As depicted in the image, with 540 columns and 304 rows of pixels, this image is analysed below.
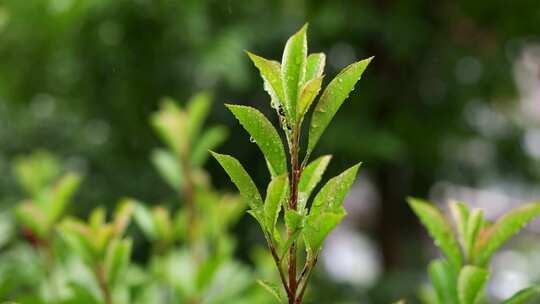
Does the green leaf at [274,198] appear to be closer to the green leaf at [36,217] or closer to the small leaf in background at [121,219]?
the small leaf in background at [121,219]

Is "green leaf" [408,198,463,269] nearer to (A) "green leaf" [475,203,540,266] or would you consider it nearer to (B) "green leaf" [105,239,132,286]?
(A) "green leaf" [475,203,540,266]

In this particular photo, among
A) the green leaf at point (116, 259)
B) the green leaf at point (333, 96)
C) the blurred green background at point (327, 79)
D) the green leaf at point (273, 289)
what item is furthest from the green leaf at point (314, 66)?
the blurred green background at point (327, 79)

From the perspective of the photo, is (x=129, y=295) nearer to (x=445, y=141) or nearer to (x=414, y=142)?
(x=414, y=142)

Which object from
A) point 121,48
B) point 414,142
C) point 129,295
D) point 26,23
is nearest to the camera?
point 129,295

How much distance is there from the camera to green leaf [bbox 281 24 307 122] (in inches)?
13.8

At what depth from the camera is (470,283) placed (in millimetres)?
413

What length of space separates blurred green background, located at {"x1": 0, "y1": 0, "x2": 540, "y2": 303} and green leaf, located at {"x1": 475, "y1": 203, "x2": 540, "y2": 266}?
1.23 m

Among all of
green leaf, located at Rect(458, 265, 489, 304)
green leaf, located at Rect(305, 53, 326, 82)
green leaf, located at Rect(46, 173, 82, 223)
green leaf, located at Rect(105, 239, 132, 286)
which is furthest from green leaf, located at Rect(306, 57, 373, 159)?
green leaf, located at Rect(46, 173, 82, 223)

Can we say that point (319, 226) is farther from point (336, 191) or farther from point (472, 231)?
point (472, 231)

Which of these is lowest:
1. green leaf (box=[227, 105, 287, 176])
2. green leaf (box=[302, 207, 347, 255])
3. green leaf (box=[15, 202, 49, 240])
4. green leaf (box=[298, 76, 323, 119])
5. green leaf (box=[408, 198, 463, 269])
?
green leaf (box=[15, 202, 49, 240])

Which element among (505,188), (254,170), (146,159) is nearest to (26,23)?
(146,159)

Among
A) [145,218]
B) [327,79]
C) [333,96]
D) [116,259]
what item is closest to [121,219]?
[116,259]

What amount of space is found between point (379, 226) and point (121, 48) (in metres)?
1.07

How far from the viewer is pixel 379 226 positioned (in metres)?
2.30
